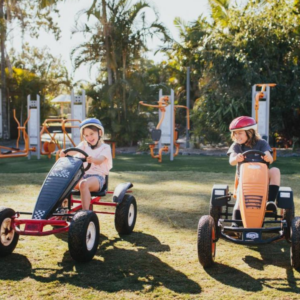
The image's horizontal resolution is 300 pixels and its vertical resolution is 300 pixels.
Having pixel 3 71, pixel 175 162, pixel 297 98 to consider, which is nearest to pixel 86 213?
pixel 175 162

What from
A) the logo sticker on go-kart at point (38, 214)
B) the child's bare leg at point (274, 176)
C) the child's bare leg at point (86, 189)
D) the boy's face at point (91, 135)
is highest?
the boy's face at point (91, 135)

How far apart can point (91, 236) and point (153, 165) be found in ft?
24.8

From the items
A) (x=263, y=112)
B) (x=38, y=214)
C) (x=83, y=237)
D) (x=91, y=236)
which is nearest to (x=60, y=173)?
(x=38, y=214)

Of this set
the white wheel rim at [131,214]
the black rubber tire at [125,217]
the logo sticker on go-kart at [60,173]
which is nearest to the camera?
the logo sticker on go-kart at [60,173]

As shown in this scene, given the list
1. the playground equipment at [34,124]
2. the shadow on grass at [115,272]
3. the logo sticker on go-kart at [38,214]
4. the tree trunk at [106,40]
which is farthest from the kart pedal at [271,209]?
the tree trunk at [106,40]

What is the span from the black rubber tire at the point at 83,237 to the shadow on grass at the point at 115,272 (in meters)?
0.09

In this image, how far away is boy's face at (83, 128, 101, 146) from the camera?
196 inches

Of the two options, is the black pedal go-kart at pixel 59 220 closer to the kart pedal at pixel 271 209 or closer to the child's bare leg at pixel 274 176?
the kart pedal at pixel 271 209

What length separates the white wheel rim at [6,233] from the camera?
13.0 feet

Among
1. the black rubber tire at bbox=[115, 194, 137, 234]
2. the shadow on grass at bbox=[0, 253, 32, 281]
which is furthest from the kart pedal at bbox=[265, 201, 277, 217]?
the shadow on grass at bbox=[0, 253, 32, 281]

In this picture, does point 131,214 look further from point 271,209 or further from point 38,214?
point 271,209

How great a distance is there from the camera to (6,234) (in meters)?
4.00

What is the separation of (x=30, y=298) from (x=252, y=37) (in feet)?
42.9

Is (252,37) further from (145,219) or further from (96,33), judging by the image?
(145,219)
